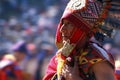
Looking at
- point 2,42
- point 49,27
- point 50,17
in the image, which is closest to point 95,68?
point 2,42

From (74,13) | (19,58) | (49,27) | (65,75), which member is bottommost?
(49,27)

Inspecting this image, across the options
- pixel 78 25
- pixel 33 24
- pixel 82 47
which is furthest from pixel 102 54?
pixel 33 24

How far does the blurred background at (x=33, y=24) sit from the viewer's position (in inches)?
720

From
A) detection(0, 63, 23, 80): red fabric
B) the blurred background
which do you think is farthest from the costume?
the blurred background

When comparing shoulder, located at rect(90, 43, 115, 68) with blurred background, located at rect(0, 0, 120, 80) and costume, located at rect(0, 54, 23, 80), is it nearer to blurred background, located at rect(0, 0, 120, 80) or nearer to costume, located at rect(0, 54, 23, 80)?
costume, located at rect(0, 54, 23, 80)

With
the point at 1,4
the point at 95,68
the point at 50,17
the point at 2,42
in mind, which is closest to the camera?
the point at 95,68

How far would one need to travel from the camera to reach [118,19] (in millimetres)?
5375

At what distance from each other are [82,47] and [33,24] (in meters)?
18.1

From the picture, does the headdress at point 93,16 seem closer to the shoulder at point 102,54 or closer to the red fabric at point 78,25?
the red fabric at point 78,25

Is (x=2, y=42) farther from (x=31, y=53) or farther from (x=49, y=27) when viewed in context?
(x=31, y=53)

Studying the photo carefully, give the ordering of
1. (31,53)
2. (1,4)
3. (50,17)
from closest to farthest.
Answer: (31,53) → (50,17) → (1,4)

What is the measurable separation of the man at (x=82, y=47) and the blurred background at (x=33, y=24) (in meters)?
10.3

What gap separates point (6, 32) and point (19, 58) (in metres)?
9.13

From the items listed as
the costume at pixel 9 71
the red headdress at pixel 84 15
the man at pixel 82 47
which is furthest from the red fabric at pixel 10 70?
the red headdress at pixel 84 15
